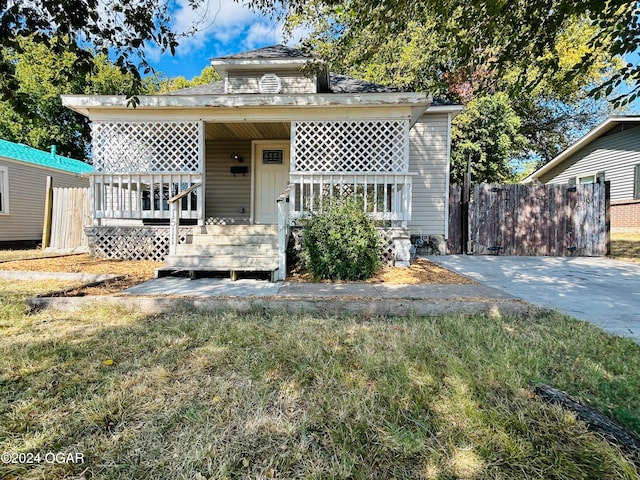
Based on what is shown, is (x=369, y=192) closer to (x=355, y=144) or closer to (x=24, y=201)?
(x=355, y=144)

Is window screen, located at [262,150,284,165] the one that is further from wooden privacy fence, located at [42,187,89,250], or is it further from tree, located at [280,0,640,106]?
wooden privacy fence, located at [42,187,89,250]

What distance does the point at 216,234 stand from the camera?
19.6 ft

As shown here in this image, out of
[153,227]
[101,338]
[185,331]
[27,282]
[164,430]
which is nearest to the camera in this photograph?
[164,430]

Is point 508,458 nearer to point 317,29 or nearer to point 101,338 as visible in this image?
point 101,338

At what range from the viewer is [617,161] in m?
12.8

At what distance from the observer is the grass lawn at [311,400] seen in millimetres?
1371

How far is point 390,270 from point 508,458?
455cm

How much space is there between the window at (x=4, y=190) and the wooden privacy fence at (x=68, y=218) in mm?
3803

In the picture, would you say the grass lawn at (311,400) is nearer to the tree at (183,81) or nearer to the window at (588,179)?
the window at (588,179)

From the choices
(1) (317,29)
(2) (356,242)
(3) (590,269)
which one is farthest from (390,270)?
(1) (317,29)

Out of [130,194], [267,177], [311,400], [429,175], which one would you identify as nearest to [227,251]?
[130,194]

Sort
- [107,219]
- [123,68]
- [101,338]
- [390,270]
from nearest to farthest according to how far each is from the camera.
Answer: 1. [101,338]
2. [123,68]
3. [390,270]
4. [107,219]

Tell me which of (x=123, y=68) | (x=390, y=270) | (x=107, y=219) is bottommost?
(x=390, y=270)

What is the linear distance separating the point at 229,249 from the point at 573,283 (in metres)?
5.57
